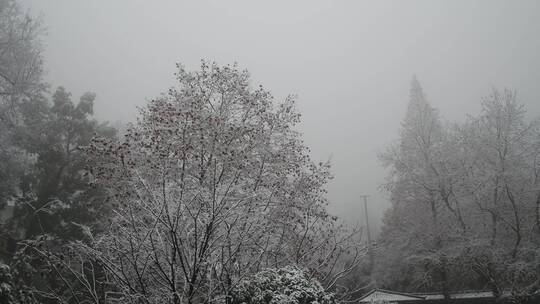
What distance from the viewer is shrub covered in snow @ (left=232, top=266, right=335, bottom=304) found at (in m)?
3.97

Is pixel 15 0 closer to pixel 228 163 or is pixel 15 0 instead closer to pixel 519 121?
pixel 228 163

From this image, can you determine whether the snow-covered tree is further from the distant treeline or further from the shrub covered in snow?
the distant treeline

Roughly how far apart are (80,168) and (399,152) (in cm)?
1411

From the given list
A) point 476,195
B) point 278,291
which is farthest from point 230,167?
point 476,195

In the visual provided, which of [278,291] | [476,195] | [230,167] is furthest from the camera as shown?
[476,195]

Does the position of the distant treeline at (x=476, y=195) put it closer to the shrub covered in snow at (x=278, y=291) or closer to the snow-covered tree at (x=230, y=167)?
the snow-covered tree at (x=230, y=167)

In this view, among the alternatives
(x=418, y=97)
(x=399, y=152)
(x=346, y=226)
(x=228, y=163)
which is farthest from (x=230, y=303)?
(x=418, y=97)

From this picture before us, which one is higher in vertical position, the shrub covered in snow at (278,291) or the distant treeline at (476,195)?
the distant treeline at (476,195)

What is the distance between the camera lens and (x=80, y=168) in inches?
516

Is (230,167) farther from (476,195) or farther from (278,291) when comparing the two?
(476,195)

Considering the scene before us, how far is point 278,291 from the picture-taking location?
13.3ft

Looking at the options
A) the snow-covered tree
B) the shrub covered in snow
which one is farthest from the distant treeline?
the shrub covered in snow

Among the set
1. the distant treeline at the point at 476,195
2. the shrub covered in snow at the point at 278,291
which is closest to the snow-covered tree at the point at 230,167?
the shrub covered in snow at the point at 278,291

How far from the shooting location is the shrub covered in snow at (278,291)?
3.97 m
